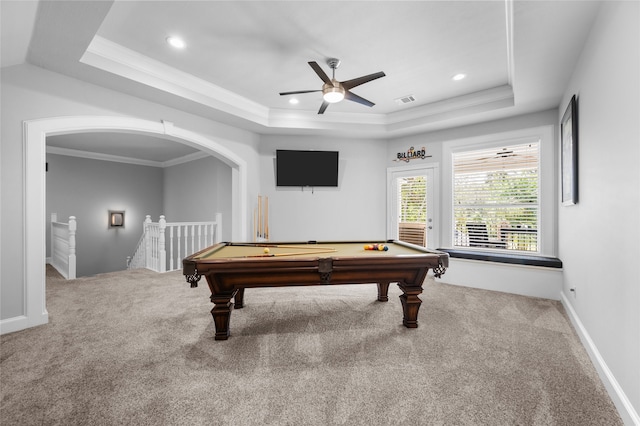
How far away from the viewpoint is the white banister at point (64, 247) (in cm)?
475

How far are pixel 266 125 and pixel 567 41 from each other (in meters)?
3.76

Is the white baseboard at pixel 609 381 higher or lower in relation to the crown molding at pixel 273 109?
lower

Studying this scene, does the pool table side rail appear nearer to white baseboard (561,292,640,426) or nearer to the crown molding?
white baseboard (561,292,640,426)

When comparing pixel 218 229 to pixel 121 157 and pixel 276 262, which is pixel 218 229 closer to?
pixel 121 157

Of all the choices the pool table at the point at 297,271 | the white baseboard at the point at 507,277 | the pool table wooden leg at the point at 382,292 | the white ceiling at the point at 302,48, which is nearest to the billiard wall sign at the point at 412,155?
the white ceiling at the point at 302,48

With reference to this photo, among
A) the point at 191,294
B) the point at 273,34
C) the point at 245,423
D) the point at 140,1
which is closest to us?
the point at 245,423

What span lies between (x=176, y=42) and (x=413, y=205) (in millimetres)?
4229

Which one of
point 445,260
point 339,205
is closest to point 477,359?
point 445,260

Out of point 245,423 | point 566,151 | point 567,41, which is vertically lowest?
point 245,423

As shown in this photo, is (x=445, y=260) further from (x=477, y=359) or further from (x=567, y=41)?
(x=567, y=41)

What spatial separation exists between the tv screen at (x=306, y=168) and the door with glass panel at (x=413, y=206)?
118 centimetres

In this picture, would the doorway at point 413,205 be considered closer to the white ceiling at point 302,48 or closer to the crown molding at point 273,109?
the crown molding at point 273,109

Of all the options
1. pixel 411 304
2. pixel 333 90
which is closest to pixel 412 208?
pixel 411 304

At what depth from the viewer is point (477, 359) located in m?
2.06
